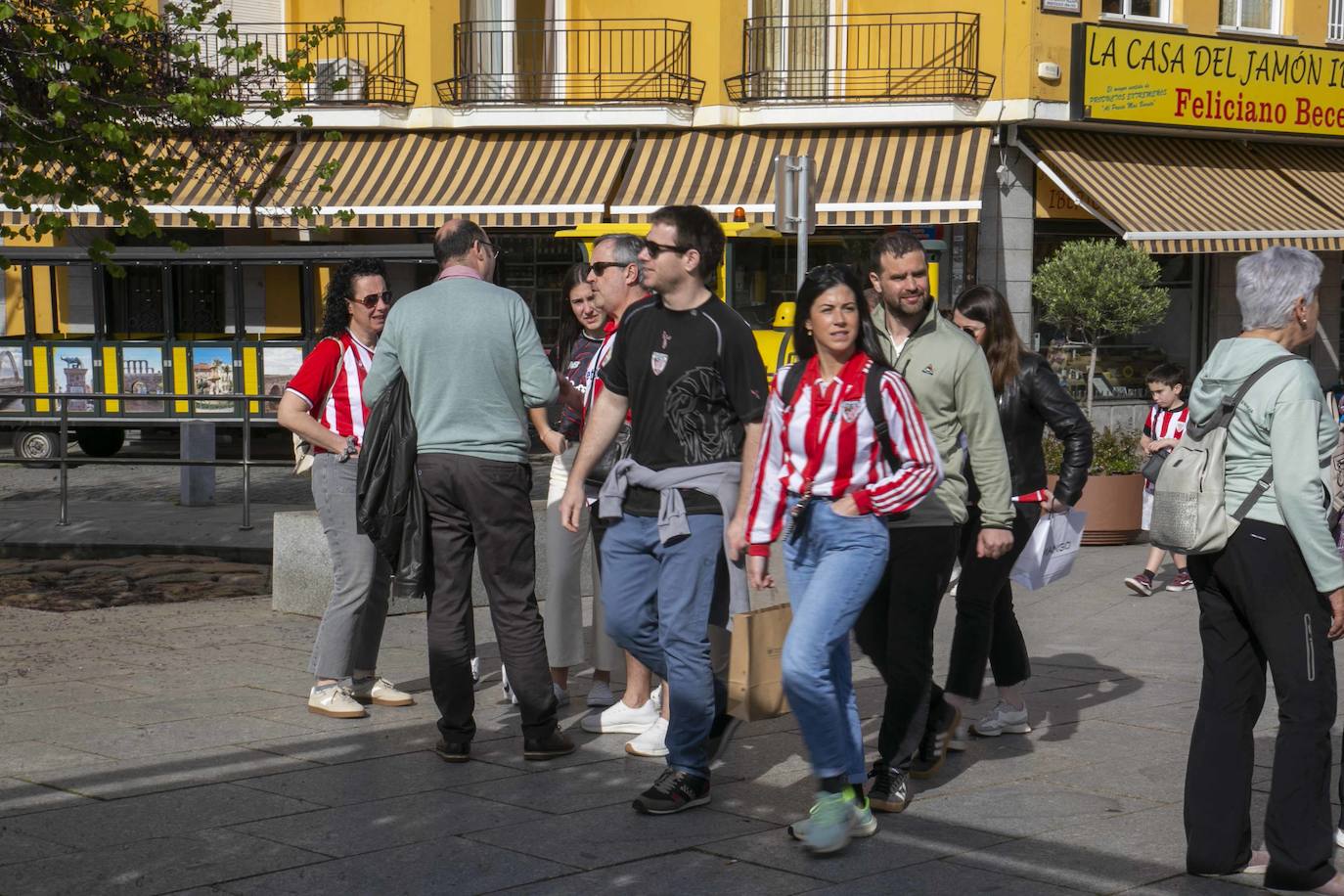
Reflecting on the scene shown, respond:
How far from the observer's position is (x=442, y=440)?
5773mm

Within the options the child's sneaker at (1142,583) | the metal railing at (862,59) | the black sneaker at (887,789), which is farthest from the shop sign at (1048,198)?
the black sneaker at (887,789)

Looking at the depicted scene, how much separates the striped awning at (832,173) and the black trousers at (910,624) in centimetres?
1434

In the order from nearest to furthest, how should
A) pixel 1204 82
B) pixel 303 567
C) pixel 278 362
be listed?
pixel 303 567 < pixel 278 362 < pixel 1204 82

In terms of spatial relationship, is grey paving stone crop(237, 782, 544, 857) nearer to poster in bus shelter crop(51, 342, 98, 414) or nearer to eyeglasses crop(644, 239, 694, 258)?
eyeglasses crop(644, 239, 694, 258)

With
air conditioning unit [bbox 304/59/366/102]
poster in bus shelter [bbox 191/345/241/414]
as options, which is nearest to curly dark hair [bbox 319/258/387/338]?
poster in bus shelter [bbox 191/345/241/414]

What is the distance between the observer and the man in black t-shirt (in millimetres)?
5234

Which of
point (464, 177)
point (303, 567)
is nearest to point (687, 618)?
point (303, 567)

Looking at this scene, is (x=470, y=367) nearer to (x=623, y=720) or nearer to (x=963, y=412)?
(x=623, y=720)

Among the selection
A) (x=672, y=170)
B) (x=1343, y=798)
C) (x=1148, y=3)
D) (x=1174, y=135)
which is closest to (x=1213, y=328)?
(x=1174, y=135)

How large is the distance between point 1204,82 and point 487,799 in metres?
18.4

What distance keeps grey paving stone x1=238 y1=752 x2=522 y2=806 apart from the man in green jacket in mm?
1345

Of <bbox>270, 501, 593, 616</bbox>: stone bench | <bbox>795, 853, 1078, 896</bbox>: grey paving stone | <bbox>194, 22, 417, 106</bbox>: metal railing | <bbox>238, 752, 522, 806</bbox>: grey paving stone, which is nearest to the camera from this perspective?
<bbox>795, 853, 1078, 896</bbox>: grey paving stone

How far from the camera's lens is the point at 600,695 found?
6.82 metres

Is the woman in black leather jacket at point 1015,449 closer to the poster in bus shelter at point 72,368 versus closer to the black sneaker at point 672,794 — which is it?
the black sneaker at point 672,794
